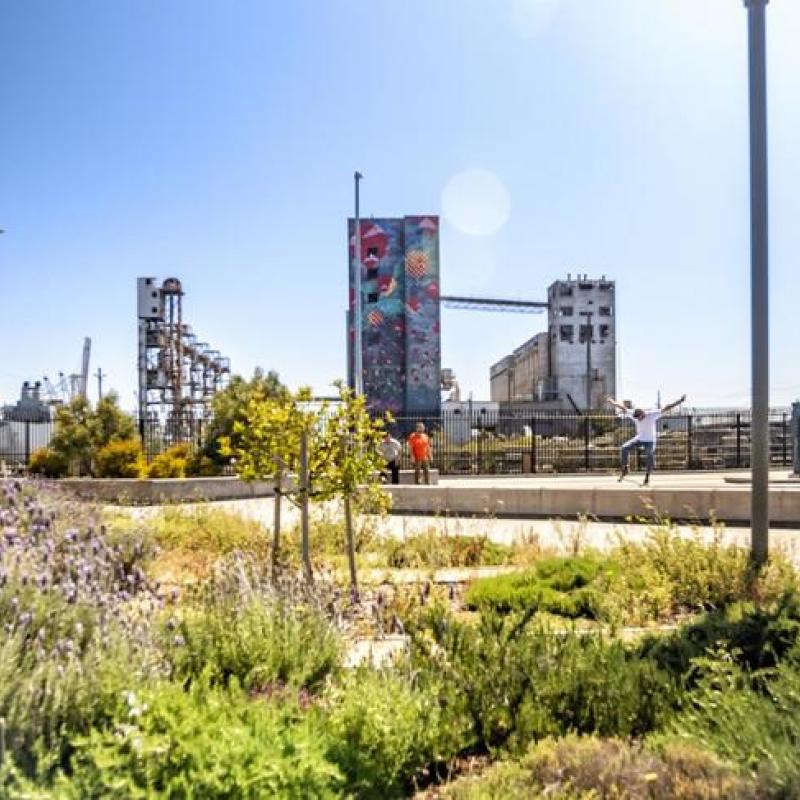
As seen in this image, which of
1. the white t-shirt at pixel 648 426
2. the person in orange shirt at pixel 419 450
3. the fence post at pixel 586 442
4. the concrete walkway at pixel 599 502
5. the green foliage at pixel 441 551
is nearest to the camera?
the green foliage at pixel 441 551

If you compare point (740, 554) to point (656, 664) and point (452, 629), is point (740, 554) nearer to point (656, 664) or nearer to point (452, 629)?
point (656, 664)

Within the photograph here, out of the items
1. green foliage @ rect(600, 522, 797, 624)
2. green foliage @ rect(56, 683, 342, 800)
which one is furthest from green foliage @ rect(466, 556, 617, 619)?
green foliage @ rect(56, 683, 342, 800)

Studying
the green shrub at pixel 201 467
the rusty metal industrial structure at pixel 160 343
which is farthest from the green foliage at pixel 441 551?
the rusty metal industrial structure at pixel 160 343

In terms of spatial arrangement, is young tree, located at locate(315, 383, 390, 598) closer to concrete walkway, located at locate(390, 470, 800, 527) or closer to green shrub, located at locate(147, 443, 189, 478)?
concrete walkway, located at locate(390, 470, 800, 527)

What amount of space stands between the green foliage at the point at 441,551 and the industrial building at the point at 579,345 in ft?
218

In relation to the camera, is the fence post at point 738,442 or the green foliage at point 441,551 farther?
the fence post at point 738,442

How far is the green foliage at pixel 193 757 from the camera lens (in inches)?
88.5

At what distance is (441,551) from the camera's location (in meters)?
8.52

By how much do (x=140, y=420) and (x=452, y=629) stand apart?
67.3ft

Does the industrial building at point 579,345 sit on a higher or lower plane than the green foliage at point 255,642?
higher

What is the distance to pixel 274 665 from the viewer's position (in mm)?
3662

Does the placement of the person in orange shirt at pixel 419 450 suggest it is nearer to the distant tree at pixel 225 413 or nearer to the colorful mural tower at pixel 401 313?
the distant tree at pixel 225 413

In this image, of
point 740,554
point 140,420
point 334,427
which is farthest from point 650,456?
point 140,420

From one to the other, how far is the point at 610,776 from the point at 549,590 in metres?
3.50
